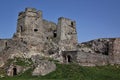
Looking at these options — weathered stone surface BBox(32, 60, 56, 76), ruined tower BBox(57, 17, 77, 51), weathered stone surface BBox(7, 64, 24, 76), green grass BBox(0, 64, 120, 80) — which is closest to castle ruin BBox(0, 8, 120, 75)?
ruined tower BBox(57, 17, 77, 51)

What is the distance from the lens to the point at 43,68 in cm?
4009

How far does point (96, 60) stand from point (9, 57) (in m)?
13.8

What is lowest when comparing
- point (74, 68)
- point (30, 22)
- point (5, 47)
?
point (74, 68)

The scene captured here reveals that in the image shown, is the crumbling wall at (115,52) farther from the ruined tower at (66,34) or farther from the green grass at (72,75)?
the green grass at (72,75)

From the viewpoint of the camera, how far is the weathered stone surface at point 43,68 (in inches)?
1563

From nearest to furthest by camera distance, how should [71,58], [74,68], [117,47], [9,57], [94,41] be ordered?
[74,68]
[9,57]
[71,58]
[117,47]
[94,41]

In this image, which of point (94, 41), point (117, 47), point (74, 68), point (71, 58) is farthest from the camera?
point (94, 41)

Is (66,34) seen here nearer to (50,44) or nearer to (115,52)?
(50,44)

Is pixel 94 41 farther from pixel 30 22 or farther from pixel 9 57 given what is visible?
pixel 9 57

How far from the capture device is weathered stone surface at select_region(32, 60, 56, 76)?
3969cm

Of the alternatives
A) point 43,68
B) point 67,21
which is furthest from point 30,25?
point 43,68

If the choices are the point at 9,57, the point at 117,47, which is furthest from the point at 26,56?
the point at 117,47

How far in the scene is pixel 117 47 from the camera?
2040 inches

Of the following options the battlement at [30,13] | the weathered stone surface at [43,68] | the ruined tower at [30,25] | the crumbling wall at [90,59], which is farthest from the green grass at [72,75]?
the battlement at [30,13]
